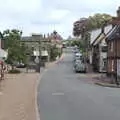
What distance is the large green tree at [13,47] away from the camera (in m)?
91.2

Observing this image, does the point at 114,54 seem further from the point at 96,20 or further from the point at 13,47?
the point at 96,20

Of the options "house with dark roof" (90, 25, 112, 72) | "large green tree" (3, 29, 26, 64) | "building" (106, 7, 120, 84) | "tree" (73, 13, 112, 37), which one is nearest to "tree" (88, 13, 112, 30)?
"tree" (73, 13, 112, 37)

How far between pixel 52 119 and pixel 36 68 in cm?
7384

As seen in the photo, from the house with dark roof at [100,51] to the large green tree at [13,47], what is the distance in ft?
48.2

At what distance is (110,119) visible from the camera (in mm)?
22359

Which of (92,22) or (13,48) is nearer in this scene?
(13,48)

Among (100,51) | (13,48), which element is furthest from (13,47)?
(100,51)

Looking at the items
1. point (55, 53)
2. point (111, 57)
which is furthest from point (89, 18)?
point (111, 57)

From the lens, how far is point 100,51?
9494 cm

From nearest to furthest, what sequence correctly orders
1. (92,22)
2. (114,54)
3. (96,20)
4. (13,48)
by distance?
(114,54) < (13,48) < (96,20) < (92,22)

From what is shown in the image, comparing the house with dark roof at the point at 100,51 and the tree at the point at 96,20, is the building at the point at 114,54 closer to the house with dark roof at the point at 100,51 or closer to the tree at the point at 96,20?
the house with dark roof at the point at 100,51

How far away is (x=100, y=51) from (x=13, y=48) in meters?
17.0

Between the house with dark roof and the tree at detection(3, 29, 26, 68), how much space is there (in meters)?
14.7

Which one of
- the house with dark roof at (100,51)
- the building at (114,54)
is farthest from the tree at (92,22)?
the building at (114,54)
